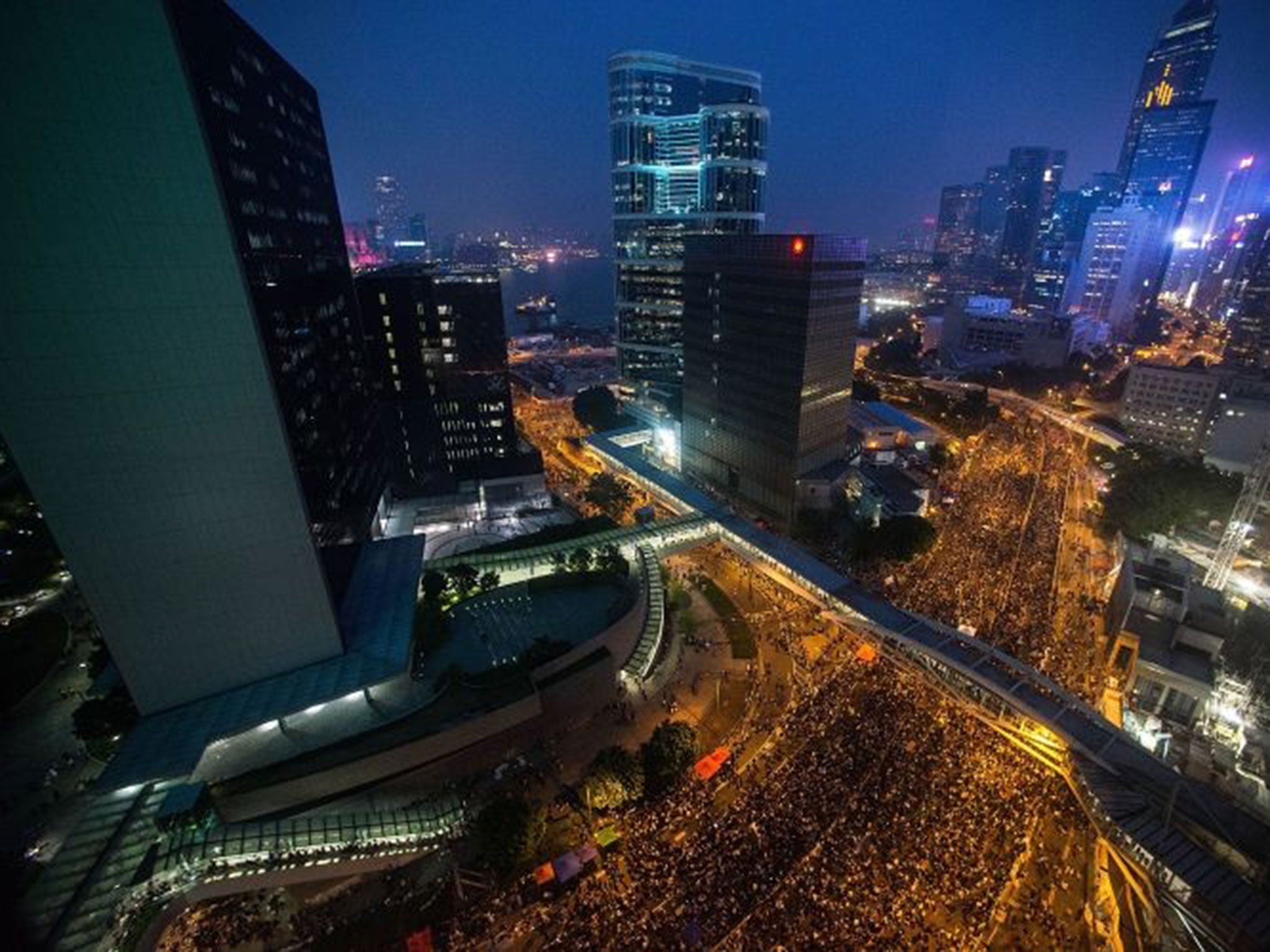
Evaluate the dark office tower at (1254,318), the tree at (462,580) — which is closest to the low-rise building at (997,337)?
the dark office tower at (1254,318)

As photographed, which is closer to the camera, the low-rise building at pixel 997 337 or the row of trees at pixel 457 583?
the row of trees at pixel 457 583

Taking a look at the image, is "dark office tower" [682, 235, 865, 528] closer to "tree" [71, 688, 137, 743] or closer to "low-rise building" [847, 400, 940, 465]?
"low-rise building" [847, 400, 940, 465]

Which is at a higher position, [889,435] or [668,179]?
[668,179]

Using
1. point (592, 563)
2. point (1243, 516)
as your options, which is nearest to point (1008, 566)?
point (1243, 516)

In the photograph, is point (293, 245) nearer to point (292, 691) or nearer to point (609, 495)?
point (292, 691)

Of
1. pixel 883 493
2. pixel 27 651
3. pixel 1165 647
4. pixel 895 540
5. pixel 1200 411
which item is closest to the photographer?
pixel 1165 647

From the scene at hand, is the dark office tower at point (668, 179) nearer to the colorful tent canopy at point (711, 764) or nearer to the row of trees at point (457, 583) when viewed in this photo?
the row of trees at point (457, 583)

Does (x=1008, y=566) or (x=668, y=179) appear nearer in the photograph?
(x=1008, y=566)
